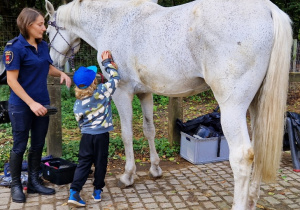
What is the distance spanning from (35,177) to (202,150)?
2118mm

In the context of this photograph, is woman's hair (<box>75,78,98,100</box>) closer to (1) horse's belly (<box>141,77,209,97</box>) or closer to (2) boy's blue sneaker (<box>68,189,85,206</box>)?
(1) horse's belly (<box>141,77,209,97</box>)

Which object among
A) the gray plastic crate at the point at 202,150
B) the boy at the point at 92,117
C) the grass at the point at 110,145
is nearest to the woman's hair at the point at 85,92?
the boy at the point at 92,117

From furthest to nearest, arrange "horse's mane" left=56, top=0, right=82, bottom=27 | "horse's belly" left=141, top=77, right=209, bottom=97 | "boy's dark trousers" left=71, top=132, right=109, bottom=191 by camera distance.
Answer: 1. "horse's mane" left=56, top=0, right=82, bottom=27
2. "boy's dark trousers" left=71, top=132, right=109, bottom=191
3. "horse's belly" left=141, top=77, right=209, bottom=97

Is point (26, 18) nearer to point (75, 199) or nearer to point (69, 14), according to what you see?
point (69, 14)

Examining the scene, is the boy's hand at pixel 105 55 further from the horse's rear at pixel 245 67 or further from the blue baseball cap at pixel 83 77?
the horse's rear at pixel 245 67

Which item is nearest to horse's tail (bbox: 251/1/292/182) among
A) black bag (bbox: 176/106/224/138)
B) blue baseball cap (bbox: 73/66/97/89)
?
blue baseball cap (bbox: 73/66/97/89)

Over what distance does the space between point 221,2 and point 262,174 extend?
4.81 ft

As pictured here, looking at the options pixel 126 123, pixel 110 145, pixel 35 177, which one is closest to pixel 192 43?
pixel 126 123

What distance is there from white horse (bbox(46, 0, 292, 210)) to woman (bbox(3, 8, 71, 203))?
76 cm

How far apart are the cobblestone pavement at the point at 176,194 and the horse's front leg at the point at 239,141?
702mm

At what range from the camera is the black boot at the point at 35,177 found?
3.48 metres

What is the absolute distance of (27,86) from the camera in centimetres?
315

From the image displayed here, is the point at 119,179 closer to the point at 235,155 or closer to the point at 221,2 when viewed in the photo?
the point at 235,155

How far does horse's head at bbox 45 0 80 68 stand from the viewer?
385 centimetres
